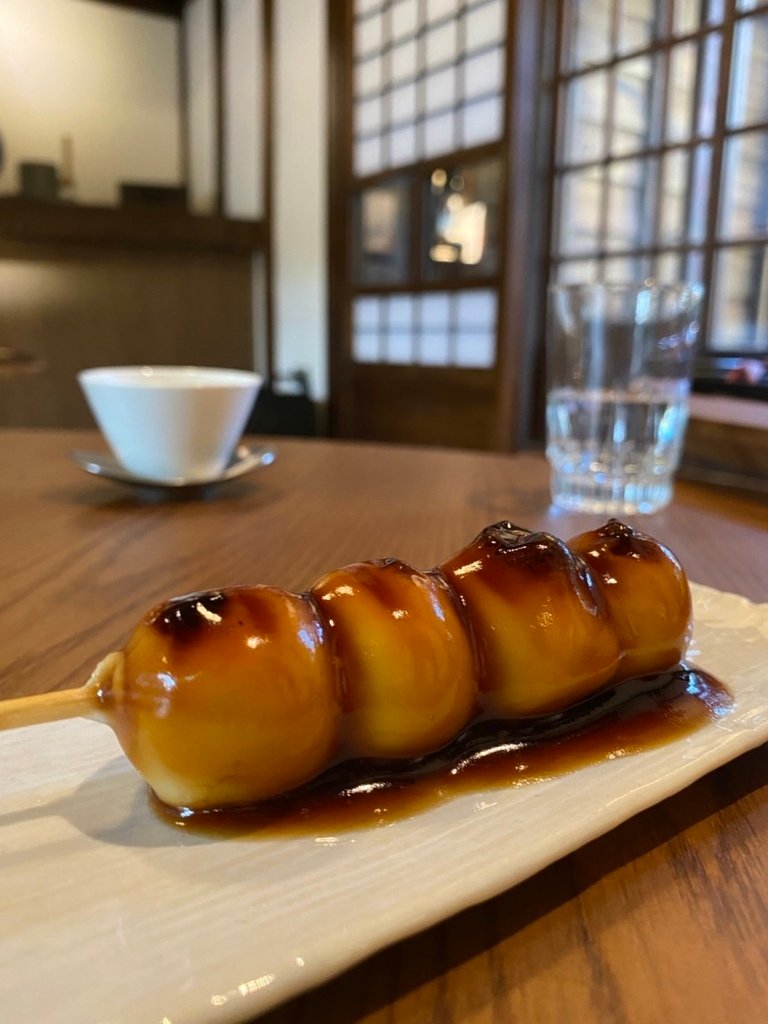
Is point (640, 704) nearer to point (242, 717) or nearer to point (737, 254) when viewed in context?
point (242, 717)

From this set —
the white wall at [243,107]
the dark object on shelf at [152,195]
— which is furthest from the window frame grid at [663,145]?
the dark object on shelf at [152,195]

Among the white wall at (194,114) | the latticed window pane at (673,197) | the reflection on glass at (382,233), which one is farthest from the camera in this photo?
the white wall at (194,114)

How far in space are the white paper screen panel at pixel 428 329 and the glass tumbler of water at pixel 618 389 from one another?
194 cm

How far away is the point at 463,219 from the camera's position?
293 centimetres

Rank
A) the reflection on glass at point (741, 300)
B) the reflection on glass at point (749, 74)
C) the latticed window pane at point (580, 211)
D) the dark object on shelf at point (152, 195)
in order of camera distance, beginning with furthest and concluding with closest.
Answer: the dark object on shelf at point (152, 195) → the latticed window pane at point (580, 211) → the reflection on glass at point (741, 300) → the reflection on glass at point (749, 74)

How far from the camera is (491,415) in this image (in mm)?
2879

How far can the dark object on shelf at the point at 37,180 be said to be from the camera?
12.7 feet

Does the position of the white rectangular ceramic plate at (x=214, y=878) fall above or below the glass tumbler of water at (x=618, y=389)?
below

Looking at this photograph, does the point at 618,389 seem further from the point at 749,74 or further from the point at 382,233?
the point at 382,233

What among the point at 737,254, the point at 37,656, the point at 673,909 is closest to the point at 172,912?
the point at 673,909

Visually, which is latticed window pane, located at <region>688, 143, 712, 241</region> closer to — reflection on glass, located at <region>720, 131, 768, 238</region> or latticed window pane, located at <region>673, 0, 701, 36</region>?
reflection on glass, located at <region>720, 131, 768, 238</region>

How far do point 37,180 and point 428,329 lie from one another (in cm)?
221

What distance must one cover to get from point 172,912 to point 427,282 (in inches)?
122

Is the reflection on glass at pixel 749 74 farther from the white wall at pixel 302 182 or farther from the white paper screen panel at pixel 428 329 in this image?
the white wall at pixel 302 182
